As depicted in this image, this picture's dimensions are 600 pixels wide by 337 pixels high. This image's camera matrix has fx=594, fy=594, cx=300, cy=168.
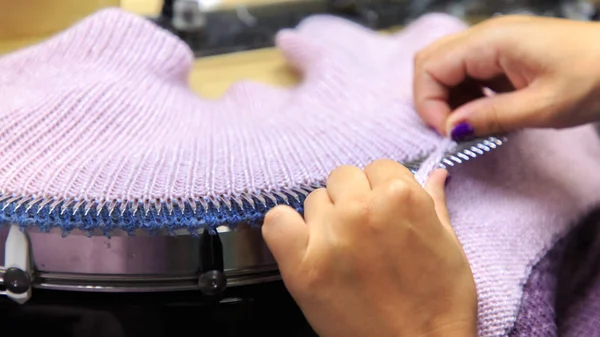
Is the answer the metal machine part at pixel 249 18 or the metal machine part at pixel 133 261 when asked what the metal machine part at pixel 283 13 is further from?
the metal machine part at pixel 133 261

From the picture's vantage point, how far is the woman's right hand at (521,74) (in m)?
0.40

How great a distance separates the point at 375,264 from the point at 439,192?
8cm

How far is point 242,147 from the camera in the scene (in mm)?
383

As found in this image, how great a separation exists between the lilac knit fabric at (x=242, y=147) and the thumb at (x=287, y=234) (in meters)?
0.03

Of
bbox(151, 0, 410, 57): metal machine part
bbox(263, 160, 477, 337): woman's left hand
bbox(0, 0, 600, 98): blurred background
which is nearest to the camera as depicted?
bbox(263, 160, 477, 337): woman's left hand

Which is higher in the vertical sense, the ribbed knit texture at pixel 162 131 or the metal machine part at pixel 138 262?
the ribbed knit texture at pixel 162 131

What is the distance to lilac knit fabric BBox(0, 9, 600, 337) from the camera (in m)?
0.33

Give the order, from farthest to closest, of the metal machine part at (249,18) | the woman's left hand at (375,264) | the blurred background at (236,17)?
the metal machine part at (249,18) → the blurred background at (236,17) → the woman's left hand at (375,264)

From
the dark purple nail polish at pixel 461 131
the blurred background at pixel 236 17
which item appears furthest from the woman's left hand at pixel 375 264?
the blurred background at pixel 236 17

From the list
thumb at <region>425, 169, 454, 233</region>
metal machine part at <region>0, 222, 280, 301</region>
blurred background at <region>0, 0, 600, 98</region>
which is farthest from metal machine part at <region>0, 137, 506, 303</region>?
blurred background at <region>0, 0, 600, 98</region>

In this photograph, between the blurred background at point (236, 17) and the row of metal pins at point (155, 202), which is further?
the blurred background at point (236, 17)

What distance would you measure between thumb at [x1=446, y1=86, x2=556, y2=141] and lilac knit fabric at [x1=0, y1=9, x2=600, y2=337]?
0.02 m

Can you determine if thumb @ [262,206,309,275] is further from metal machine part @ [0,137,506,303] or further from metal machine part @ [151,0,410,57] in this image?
metal machine part @ [151,0,410,57]

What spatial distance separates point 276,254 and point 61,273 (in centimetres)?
13
